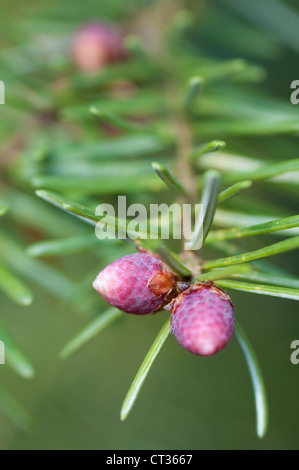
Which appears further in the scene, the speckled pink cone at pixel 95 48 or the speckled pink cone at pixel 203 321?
the speckled pink cone at pixel 95 48

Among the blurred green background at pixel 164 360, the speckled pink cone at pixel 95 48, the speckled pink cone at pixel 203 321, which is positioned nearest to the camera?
the speckled pink cone at pixel 203 321

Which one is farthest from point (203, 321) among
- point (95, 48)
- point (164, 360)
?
point (164, 360)

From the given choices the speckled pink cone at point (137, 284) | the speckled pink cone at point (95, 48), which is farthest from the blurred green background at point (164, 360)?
the speckled pink cone at point (137, 284)

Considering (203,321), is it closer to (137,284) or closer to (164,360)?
(137,284)

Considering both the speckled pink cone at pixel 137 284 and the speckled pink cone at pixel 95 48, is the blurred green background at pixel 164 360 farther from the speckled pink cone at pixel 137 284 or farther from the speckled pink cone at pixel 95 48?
the speckled pink cone at pixel 137 284

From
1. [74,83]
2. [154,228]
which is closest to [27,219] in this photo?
[74,83]
